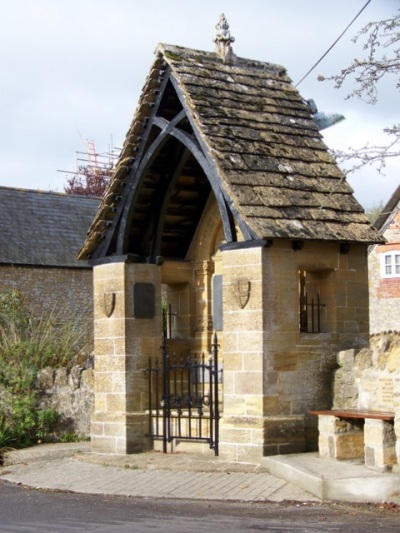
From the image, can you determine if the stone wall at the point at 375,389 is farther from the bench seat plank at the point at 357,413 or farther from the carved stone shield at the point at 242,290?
the carved stone shield at the point at 242,290

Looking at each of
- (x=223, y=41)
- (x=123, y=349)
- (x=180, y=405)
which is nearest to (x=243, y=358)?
Answer: (x=180, y=405)

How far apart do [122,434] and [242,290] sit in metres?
2.80

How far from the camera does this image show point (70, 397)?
1619 centimetres

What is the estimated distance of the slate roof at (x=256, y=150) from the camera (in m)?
12.4

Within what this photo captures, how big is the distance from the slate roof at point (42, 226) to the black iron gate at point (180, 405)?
47.6 ft

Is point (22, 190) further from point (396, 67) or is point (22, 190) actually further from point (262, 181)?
point (396, 67)

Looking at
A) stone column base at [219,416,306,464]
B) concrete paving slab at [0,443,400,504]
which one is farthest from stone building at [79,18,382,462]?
concrete paving slab at [0,443,400,504]

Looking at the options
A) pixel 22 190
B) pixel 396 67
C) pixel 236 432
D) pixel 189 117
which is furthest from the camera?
pixel 22 190

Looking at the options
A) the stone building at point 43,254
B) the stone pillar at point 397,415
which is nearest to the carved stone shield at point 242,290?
the stone pillar at point 397,415

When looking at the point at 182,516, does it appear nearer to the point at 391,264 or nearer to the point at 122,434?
the point at 122,434

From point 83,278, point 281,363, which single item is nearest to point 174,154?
point 281,363

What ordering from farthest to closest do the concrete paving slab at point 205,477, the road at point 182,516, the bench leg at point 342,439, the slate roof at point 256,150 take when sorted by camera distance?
the slate roof at point 256,150 < the bench leg at point 342,439 < the concrete paving slab at point 205,477 < the road at point 182,516

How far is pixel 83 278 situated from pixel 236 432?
58.9ft

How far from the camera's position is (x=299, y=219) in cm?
1241
